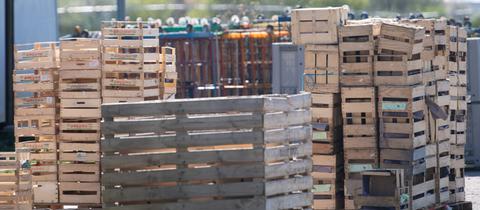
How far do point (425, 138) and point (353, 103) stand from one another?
1.19 m

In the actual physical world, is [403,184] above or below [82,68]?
below

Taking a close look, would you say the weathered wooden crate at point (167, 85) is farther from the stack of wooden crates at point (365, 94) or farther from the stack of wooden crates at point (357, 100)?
the stack of wooden crates at point (357, 100)

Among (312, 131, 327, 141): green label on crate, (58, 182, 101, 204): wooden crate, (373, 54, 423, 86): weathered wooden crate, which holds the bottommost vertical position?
(58, 182, 101, 204): wooden crate

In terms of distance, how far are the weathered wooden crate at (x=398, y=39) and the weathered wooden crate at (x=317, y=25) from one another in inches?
24.0

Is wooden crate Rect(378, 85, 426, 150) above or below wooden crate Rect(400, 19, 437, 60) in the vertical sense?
below

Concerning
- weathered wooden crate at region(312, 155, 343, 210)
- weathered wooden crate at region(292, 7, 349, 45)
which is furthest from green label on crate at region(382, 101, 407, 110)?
weathered wooden crate at region(292, 7, 349, 45)

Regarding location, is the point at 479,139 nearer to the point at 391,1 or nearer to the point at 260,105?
the point at 260,105

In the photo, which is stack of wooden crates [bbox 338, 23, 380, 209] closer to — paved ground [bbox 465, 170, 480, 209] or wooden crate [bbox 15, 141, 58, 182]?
paved ground [bbox 465, 170, 480, 209]

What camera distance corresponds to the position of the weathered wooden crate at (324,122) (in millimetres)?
17672

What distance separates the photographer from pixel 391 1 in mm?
52656

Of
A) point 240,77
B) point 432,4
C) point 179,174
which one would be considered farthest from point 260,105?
point 432,4

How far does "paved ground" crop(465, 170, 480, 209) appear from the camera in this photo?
70.7ft

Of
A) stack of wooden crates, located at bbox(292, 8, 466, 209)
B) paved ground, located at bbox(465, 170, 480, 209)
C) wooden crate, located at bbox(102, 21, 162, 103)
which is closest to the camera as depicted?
stack of wooden crates, located at bbox(292, 8, 466, 209)

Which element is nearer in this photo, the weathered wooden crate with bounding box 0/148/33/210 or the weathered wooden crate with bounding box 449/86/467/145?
the weathered wooden crate with bounding box 0/148/33/210
